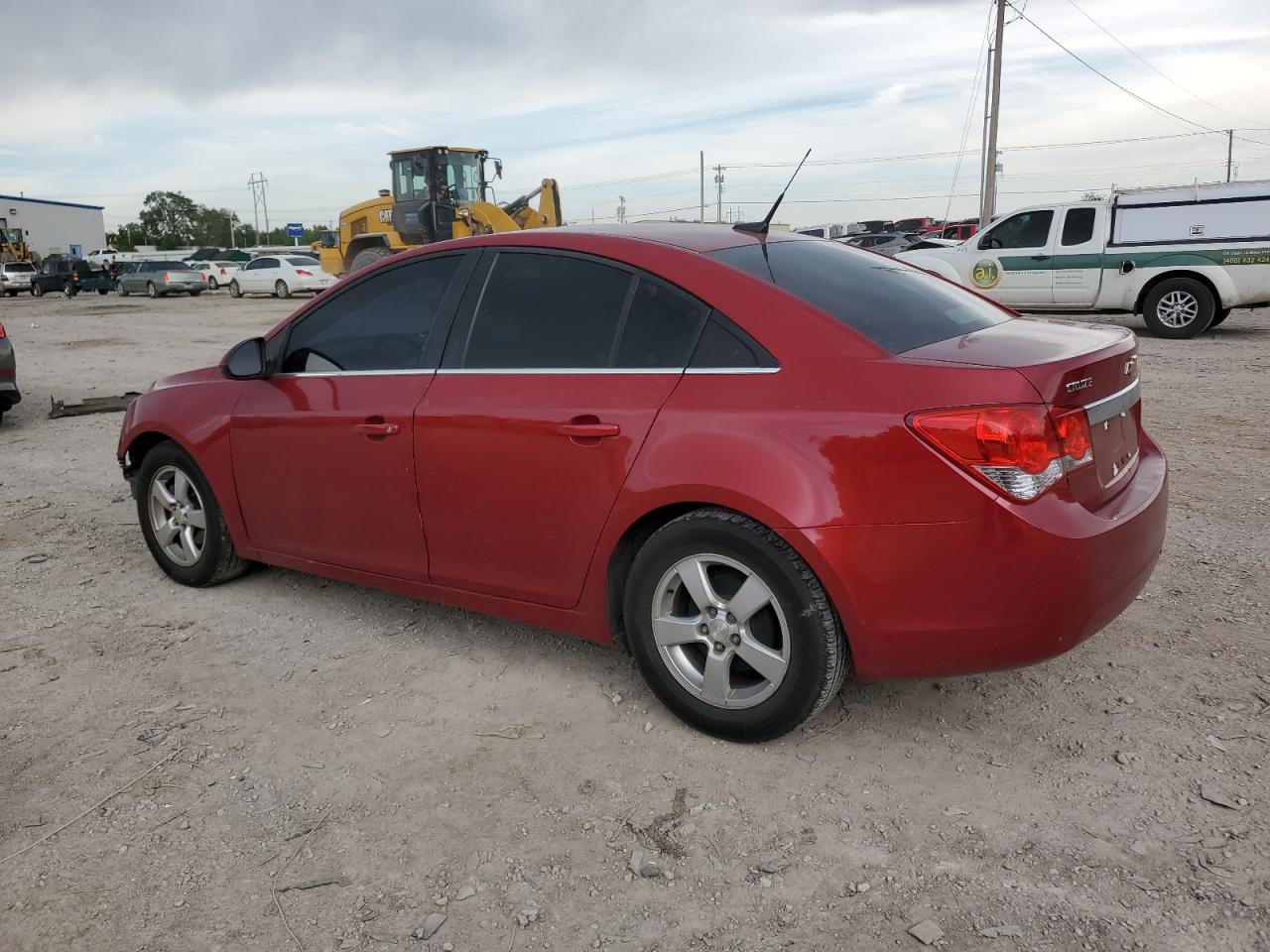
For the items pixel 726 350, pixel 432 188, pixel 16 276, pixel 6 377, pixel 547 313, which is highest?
pixel 432 188

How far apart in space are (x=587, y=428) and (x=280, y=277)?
98.3 feet

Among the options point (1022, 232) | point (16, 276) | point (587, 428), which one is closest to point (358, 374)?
point (587, 428)

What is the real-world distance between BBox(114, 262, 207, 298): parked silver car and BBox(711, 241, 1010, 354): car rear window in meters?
36.0

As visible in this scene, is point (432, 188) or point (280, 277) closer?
point (432, 188)

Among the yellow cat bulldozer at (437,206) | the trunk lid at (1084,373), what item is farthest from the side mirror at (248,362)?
the yellow cat bulldozer at (437,206)

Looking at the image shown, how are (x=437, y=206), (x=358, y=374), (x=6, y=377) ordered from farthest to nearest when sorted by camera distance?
(x=437, y=206) < (x=6, y=377) < (x=358, y=374)

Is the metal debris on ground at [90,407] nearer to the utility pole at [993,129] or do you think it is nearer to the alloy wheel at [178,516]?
the alloy wheel at [178,516]

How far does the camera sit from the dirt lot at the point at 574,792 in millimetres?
2348

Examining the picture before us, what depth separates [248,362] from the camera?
13.6 feet

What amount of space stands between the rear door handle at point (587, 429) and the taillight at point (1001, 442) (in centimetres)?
93

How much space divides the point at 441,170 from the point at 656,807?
2162 centimetres

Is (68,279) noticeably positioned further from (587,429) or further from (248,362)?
(587,429)

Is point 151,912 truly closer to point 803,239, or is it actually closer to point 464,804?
point 464,804

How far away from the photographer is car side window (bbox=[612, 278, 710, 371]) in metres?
3.09
